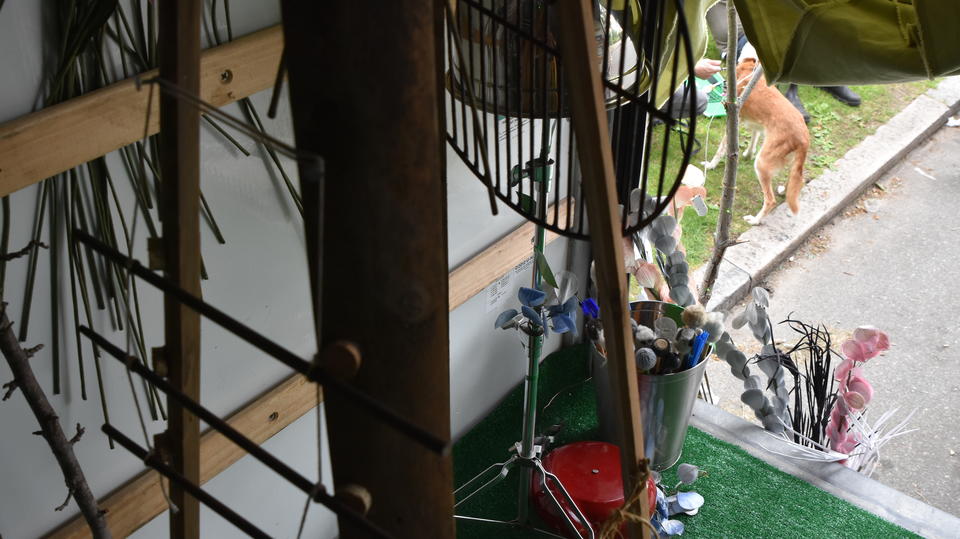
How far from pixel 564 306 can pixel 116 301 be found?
683mm

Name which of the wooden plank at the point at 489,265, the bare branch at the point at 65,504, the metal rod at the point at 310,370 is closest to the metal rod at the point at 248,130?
the metal rod at the point at 310,370

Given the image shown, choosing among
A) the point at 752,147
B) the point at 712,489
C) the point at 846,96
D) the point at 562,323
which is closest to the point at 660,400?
the point at 712,489

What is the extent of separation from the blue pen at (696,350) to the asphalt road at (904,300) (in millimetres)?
809

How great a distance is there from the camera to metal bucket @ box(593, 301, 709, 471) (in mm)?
1689

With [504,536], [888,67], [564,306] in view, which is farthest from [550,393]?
[888,67]

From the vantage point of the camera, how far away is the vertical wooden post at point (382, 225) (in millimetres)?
554

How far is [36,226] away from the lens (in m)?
1.00

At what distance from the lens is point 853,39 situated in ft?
3.69

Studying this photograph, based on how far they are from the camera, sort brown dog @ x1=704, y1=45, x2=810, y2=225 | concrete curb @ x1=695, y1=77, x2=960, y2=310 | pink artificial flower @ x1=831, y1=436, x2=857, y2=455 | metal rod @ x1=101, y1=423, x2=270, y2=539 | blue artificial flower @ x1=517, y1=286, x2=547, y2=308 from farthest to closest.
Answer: concrete curb @ x1=695, y1=77, x2=960, y2=310 → brown dog @ x1=704, y1=45, x2=810, y2=225 → pink artificial flower @ x1=831, y1=436, x2=857, y2=455 → blue artificial flower @ x1=517, y1=286, x2=547, y2=308 → metal rod @ x1=101, y1=423, x2=270, y2=539

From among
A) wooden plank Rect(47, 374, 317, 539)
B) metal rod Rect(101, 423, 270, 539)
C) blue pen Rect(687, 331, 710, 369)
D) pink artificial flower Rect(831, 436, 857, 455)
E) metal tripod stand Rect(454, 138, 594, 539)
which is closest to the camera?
metal rod Rect(101, 423, 270, 539)

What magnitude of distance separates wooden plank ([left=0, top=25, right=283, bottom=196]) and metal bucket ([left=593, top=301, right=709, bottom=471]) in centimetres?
92

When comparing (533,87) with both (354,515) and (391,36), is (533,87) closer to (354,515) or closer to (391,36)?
(391,36)

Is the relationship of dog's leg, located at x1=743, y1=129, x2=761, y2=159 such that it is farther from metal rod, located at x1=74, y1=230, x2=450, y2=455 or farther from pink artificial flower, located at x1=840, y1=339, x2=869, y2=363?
metal rod, located at x1=74, y1=230, x2=450, y2=455

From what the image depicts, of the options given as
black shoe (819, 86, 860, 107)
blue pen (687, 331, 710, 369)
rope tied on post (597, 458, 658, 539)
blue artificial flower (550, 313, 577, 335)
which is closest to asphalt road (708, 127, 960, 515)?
black shoe (819, 86, 860, 107)
